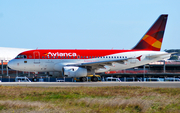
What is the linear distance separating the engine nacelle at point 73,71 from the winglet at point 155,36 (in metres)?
10.2

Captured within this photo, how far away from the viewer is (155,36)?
39.2 meters

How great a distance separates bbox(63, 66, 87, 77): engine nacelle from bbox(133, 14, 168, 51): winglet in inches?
403

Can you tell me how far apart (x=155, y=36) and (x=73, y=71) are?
13.5 metres

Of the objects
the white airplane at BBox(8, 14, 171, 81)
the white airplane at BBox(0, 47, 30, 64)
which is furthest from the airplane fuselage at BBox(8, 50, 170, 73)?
the white airplane at BBox(0, 47, 30, 64)

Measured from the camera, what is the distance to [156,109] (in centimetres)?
1353

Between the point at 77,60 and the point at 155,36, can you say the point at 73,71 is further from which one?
the point at 155,36

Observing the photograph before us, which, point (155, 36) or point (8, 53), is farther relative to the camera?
point (8, 53)

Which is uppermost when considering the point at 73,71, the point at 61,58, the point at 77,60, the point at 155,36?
the point at 155,36

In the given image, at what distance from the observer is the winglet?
1537 inches

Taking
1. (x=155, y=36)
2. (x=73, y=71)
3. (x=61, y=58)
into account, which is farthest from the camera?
(x=155, y=36)

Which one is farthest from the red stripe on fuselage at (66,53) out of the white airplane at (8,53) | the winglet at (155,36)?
the white airplane at (8,53)

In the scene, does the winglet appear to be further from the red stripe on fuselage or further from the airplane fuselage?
the red stripe on fuselage

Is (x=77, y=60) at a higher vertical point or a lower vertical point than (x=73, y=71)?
higher

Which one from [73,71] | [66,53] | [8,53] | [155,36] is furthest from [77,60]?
[8,53]
